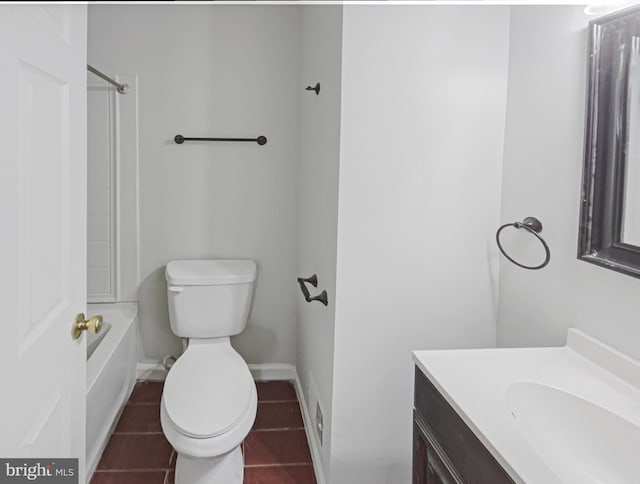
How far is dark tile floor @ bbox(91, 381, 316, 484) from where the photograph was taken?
2074 millimetres

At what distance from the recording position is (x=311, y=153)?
2301 mm

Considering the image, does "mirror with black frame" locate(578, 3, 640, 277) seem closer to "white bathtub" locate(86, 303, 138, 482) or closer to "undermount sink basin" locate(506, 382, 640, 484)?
"undermount sink basin" locate(506, 382, 640, 484)

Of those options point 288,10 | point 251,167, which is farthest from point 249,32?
point 251,167

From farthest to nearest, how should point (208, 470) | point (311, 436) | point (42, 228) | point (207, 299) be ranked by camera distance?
1. point (207, 299)
2. point (311, 436)
3. point (208, 470)
4. point (42, 228)

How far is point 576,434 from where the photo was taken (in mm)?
1104

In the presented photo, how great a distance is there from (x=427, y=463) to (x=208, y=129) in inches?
78.6

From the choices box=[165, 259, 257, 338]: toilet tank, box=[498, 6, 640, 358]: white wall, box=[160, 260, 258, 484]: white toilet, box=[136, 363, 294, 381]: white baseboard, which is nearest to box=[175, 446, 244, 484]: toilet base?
box=[160, 260, 258, 484]: white toilet

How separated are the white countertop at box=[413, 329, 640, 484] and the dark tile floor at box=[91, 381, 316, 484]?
1077 mm

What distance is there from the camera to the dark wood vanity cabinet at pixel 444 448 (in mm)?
983

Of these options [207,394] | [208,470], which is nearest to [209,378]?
[207,394]

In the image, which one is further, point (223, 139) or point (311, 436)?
point (223, 139)

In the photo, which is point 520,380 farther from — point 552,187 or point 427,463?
point 552,187

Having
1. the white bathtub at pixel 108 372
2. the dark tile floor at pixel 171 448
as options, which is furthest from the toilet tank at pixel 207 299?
the dark tile floor at pixel 171 448
